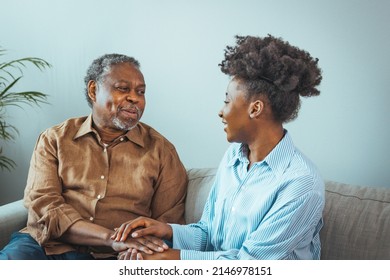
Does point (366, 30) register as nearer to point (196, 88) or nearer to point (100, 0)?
point (196, 88)

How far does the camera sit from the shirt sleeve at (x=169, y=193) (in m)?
1.97

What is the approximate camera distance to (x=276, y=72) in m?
1.47

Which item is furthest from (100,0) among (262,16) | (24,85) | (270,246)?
(270,246)

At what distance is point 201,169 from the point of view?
2102mm

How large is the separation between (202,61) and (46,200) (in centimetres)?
79

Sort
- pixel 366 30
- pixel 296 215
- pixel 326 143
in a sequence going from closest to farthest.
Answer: pixel 296 215
pixel 366 30
pixel 326 143

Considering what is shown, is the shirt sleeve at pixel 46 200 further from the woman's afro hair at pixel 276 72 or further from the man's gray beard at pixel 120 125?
the woman's afro hair at pixel 276 72

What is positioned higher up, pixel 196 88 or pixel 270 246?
pixel 196 88

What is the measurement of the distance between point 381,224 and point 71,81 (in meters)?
1.49

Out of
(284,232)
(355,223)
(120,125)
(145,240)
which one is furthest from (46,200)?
(355,223)

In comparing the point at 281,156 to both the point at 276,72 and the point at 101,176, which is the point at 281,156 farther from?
the point at 101,176

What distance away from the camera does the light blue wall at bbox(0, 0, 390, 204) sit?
6.17 feet

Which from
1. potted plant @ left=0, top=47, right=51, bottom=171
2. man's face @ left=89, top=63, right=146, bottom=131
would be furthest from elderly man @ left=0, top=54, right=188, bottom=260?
potted plant @ left=0, top=47, right=51, bottom=171

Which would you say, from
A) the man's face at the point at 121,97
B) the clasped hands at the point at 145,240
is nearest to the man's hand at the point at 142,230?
the clasped hands at the point at 145,240
